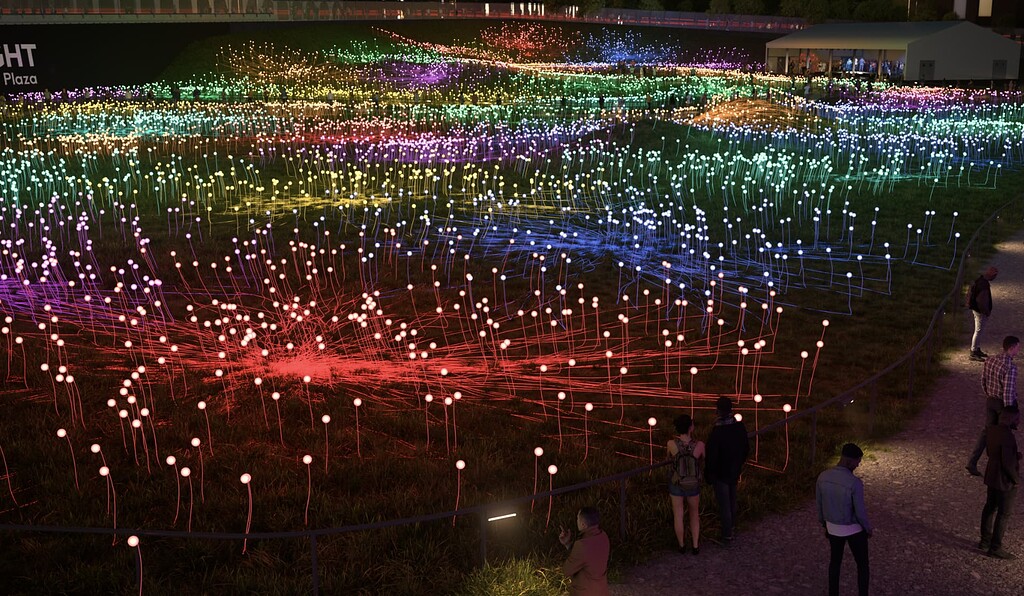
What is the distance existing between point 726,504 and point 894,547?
1.64 m

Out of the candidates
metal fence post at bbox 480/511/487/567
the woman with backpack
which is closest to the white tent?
the woman with backpack

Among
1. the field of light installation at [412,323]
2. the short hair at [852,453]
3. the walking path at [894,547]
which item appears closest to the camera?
the short hair at [852,453]

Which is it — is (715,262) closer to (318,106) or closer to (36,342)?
(36,342)

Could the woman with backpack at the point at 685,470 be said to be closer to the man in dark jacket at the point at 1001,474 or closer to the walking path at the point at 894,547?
the walking path at the point at 894,547

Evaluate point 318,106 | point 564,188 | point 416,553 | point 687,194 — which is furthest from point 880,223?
point 318,106

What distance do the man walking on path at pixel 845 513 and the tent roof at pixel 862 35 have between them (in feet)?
224

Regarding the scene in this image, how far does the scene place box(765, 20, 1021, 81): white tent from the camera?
225 feet

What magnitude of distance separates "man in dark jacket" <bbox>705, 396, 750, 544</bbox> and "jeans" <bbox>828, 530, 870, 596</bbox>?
1212 mm

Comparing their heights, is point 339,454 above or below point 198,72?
below

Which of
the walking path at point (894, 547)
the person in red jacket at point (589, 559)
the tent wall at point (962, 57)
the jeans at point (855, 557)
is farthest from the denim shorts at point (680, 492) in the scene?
the tent wall at point (962, 57)

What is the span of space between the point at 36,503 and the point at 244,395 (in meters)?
3.36

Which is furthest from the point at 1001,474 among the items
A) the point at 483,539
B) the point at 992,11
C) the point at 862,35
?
the point at 992,11

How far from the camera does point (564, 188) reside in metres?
28.2

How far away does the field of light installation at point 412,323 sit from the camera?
31.8ft
